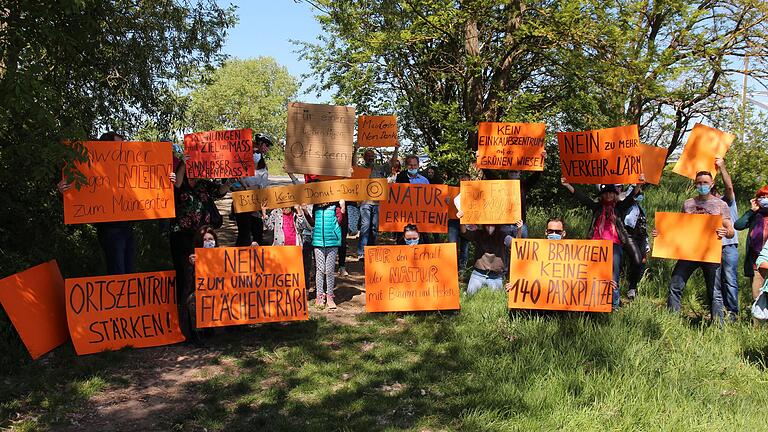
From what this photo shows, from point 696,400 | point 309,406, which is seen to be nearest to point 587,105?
point 696,400

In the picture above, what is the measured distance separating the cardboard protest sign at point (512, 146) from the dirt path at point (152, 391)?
124 inches

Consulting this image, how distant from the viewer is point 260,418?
16.0 feet

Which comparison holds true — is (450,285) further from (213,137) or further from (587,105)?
(587,105)

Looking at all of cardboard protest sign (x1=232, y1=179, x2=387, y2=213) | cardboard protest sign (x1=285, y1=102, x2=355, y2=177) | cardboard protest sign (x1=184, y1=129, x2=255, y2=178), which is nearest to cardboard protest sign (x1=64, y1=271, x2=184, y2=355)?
cardboard protest sign (x1=232, y1=179, x2=387, y2=213)

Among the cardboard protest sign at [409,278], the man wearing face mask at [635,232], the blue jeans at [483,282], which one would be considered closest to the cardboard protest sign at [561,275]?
the cardboard protest sign at [409,278]

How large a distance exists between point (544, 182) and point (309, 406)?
1164 centimetres

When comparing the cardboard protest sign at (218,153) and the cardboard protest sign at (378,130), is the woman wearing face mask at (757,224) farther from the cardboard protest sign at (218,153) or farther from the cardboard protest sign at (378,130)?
the cardboard protest sign at (218,153)

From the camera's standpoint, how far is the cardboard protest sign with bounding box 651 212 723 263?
6.71 meters

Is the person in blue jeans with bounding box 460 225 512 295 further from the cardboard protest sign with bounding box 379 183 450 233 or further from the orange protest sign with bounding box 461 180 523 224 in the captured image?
the cardboard protest sign with bounding box 379 183 450 233

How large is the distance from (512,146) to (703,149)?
242 cm

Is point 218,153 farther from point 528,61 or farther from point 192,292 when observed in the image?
point 528,61

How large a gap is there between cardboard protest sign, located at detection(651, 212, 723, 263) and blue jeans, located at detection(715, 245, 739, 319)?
187 mm

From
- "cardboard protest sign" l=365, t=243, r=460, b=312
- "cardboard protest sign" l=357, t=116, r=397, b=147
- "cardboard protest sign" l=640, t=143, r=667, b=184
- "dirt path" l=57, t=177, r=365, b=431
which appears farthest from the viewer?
"cardboard protest sign" l=357, t=116, r=397, b=147

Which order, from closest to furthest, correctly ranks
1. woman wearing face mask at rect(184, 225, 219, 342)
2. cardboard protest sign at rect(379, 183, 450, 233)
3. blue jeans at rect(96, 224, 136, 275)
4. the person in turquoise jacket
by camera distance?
woman wearing face mask at rect(184, 225, 219, 342)
blue jeans at rect(96, 224, 136, 275)
the person in turquoise jacket
cardboard protest sign at rect(379, 183, 450, 233)
